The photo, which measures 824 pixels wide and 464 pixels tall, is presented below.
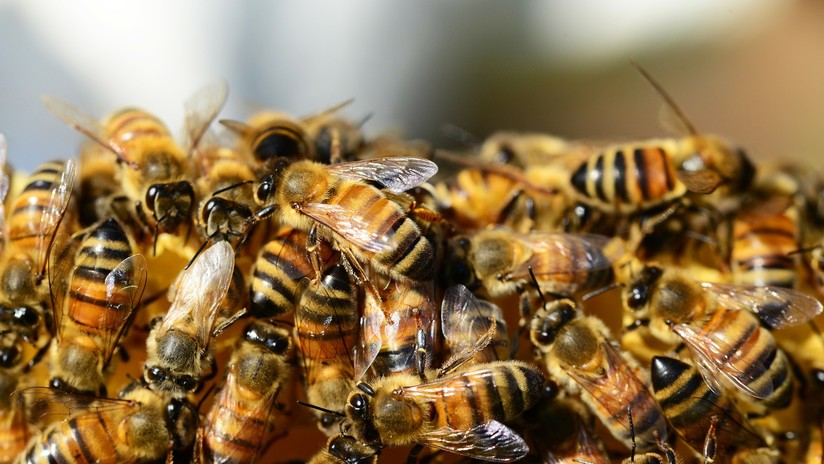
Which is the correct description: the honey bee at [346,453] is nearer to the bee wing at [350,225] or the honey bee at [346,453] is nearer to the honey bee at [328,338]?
the honey bee at [328,338]

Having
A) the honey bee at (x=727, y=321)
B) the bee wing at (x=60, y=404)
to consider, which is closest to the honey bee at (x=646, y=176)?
the honey bee at (x=727, y=321)

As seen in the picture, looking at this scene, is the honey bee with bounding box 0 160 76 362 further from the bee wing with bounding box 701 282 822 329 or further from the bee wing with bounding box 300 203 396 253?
the bee wing with bounding box 701 282 822 329

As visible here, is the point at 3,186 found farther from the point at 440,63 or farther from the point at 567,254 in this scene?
the point at 440,63

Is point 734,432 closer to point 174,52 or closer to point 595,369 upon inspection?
point 595,369

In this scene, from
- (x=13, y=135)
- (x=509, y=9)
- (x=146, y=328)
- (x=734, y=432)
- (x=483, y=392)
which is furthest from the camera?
(x=509, y=9)

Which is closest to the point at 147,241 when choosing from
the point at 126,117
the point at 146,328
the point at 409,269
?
the point at 146,328

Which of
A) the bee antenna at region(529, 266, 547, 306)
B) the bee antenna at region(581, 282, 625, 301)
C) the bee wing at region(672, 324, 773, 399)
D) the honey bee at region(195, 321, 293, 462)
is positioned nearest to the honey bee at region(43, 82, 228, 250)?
the honey bee at region(195, 321, 293, 462)

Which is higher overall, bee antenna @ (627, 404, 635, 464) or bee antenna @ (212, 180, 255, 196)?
bee antenna @ (212, 180, 255, 196)
